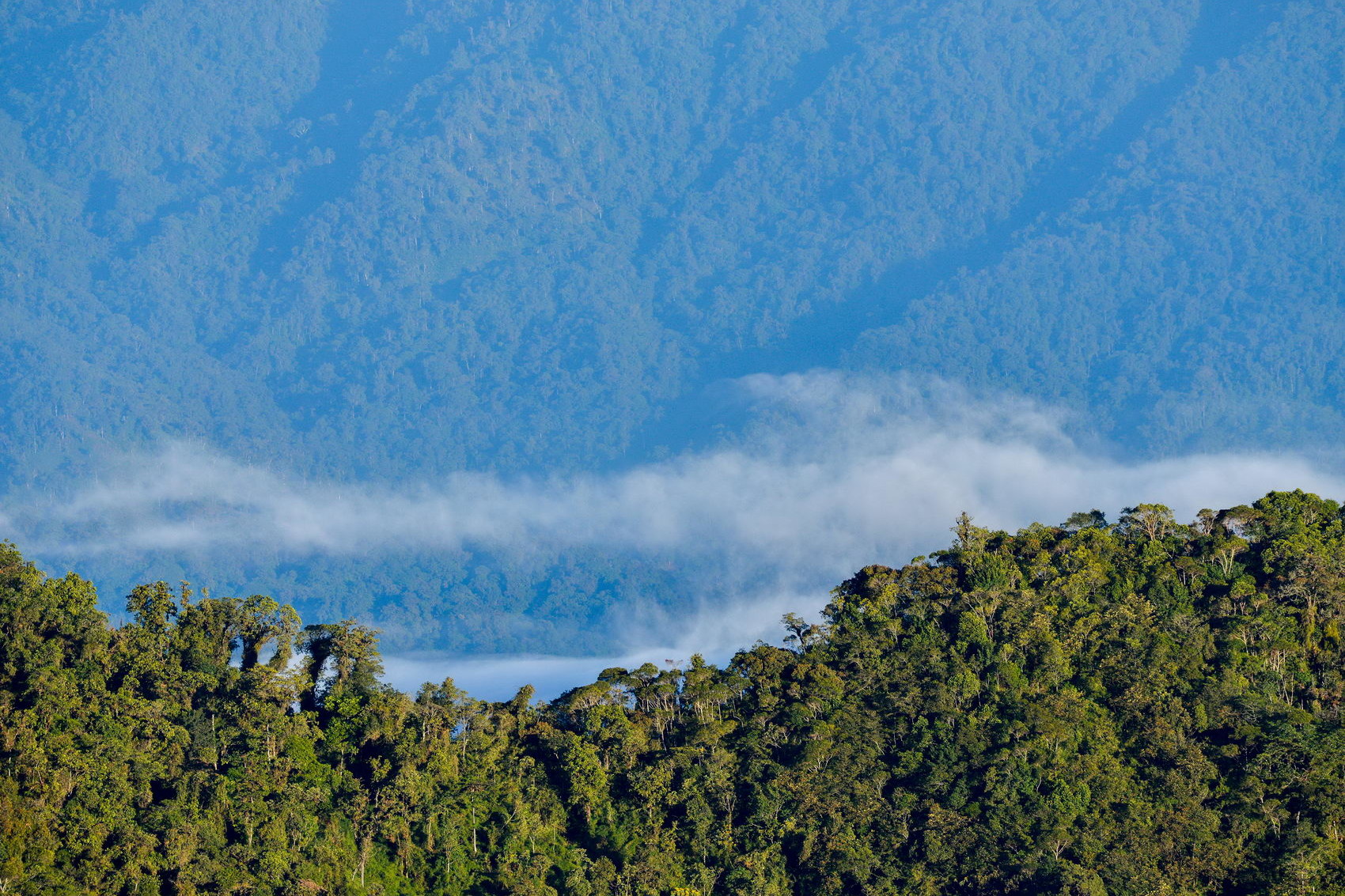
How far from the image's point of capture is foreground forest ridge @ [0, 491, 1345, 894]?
340ft

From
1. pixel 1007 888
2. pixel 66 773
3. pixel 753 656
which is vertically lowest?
pixel 1007 888

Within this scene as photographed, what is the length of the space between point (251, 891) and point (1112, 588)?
5590 centimetres

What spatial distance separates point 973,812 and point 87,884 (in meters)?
45.9

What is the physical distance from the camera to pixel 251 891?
100 metres

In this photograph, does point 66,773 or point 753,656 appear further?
point 753,656

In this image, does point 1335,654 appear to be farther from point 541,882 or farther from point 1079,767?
point 541,882

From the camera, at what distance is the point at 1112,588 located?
A: 126312 millimetres

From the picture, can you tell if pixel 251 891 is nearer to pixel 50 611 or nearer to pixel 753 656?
pixel 50 611

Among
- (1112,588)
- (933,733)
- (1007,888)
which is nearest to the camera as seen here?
(1007,888)

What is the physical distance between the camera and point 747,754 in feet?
382

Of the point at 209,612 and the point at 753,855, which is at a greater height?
the point at 209,612

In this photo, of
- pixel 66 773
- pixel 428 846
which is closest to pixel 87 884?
pixel 66 773

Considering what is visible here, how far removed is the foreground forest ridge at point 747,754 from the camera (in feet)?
340

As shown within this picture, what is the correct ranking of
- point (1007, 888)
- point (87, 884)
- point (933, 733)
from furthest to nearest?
1. point (933, 733)
2. point (1007, 888)
3. point (87, 884)
